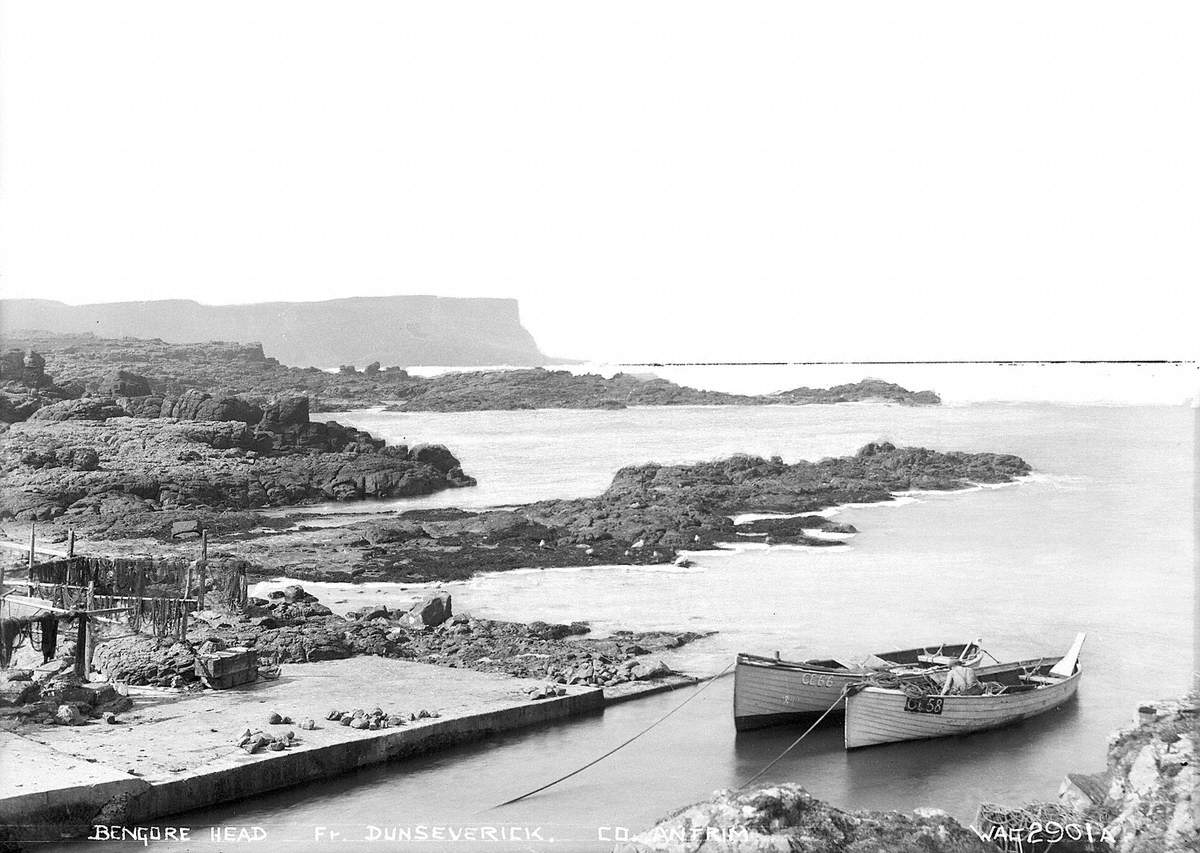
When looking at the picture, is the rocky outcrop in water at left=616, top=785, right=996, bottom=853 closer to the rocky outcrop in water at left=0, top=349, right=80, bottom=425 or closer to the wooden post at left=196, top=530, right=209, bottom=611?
the wooden post at left=196, top=530, right=209, bottom=611

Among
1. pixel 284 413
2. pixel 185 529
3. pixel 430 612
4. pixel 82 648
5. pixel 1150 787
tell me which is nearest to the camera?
pixel 1150 787

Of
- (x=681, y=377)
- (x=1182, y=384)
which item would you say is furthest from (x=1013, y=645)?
(x=681, y=377)

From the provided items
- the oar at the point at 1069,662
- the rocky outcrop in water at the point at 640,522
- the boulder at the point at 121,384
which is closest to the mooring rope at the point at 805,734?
the oar at the point at 1069,662

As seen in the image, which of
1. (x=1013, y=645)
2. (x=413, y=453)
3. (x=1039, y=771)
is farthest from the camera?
(x=413, y=453)

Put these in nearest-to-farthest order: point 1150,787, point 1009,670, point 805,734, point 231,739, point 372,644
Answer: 1. point 1150,787
2. point 231,739
3. point 805,734
4. point 1009,670
5. point 372,644

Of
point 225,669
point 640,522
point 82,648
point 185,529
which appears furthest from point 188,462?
point 640,522

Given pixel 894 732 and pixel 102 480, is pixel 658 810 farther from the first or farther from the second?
pixel 102 480

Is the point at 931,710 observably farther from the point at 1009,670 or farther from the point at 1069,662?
the point at 1069,662
